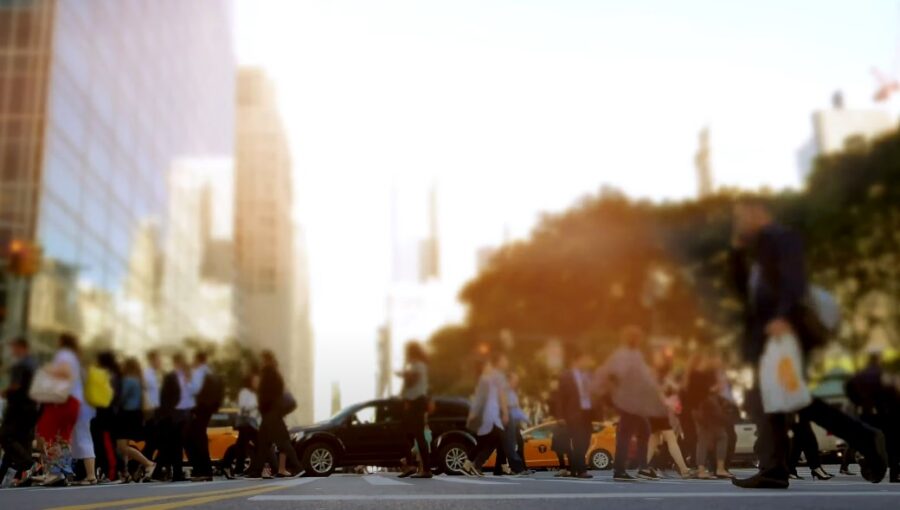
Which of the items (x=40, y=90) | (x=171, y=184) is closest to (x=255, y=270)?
(x=171, y=184)

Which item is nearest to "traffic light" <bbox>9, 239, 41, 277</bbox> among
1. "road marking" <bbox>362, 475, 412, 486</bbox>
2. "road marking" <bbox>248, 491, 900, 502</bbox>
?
"road marking" <bbox>362, 475, 412, 486</bbox>

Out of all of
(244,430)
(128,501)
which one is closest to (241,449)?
(244,430)

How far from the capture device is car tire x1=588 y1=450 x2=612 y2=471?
1981cm

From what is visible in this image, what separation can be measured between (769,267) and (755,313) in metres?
0.31

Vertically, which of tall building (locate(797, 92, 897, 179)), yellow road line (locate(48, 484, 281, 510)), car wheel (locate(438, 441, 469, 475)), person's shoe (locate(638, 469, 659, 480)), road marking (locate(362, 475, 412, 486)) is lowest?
person's shoe (locate(638, 469, 659, 480))

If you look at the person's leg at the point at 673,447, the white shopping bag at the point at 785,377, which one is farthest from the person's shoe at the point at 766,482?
the person's leg at the point at 673,447

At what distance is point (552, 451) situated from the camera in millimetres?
20188

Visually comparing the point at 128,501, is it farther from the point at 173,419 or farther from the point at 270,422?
the point at 173,419

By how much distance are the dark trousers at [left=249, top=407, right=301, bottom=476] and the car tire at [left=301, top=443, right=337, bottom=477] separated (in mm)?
3842

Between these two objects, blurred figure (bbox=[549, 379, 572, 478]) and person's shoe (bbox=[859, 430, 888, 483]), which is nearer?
person's shoe (bbox=[859, 430, 888, 483])

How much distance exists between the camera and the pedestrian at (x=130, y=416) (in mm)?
13500

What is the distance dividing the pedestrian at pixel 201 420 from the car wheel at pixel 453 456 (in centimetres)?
400

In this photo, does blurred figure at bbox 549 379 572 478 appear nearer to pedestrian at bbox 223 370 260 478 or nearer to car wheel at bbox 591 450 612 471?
pedestrian at bbox 223 370 260 478

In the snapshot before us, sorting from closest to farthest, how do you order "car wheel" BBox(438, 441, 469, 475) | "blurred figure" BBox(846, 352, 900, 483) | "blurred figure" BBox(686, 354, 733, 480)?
"blurred figure" BBox(846, 352, 900, 483) < "blurred figure" BBox(686, 354, 733, 480) < "car wheel" BBox(438, 441, 469, 475)
